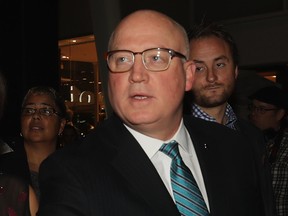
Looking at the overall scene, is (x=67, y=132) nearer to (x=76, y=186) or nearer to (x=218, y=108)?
(x=218, y=108)

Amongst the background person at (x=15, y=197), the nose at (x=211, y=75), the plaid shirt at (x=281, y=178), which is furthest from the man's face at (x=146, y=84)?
the plaid shirt at (x=281, y=178)

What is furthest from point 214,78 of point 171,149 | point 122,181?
point 122,181

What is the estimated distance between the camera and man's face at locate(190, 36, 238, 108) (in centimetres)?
240

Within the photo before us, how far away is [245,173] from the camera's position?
1.82 meters

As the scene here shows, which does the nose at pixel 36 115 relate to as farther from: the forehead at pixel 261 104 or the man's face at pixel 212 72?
the forehead at pixel 261 104

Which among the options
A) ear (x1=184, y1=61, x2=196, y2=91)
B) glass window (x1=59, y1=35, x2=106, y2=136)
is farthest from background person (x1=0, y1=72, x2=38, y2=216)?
glass window (x1=59, y1=35, x2=106, y2=136)

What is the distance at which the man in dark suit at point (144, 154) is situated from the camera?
4.56ft

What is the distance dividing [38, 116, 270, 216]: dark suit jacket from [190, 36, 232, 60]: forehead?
2.30ft

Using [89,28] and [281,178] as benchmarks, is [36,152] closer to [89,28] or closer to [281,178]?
[281,178]

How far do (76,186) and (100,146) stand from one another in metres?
0.22

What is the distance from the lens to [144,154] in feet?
5.07

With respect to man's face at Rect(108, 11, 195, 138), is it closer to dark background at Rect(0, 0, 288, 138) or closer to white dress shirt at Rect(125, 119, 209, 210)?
white dress shirt at Rect(125, 119, 209, 210)

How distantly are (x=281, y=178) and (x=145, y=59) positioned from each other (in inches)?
75.5

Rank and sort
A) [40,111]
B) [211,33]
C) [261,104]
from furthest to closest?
[261,104]
[40,111]
[211,33]
